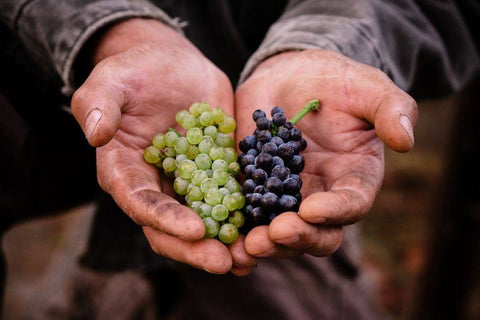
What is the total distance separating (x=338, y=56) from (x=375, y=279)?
273 cm

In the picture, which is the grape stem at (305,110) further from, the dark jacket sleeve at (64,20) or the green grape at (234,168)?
the dark jacket sleeve at (64,20)

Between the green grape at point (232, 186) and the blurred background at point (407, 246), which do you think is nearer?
the green grape at point (232, 186)

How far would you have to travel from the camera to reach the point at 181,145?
168 centimetres

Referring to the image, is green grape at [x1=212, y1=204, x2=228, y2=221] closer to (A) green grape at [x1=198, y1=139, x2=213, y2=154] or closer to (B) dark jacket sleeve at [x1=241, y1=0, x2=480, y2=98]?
(A) green grape at [x1=198, y1=139, x2=213, y2=154]

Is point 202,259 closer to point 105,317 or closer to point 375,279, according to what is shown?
point 105,317

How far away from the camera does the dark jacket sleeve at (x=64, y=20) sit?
195 centimetres

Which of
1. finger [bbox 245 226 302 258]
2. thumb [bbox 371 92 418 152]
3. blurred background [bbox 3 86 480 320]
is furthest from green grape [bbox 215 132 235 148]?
blurred background [bbox 3 86 480 320]

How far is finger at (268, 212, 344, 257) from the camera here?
1.38 meters

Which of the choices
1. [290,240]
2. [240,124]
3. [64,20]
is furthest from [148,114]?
[290,240]

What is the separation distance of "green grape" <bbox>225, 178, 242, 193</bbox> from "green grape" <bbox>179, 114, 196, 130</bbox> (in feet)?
0.89

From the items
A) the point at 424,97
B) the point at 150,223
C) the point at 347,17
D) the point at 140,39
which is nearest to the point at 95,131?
the point at 150,223

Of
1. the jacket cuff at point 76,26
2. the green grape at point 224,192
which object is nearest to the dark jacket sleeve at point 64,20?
the jacket cuff at point 76,26

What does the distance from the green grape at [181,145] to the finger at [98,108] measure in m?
0.24

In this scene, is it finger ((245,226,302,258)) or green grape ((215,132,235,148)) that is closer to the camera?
finger ((245,226,302,258))
